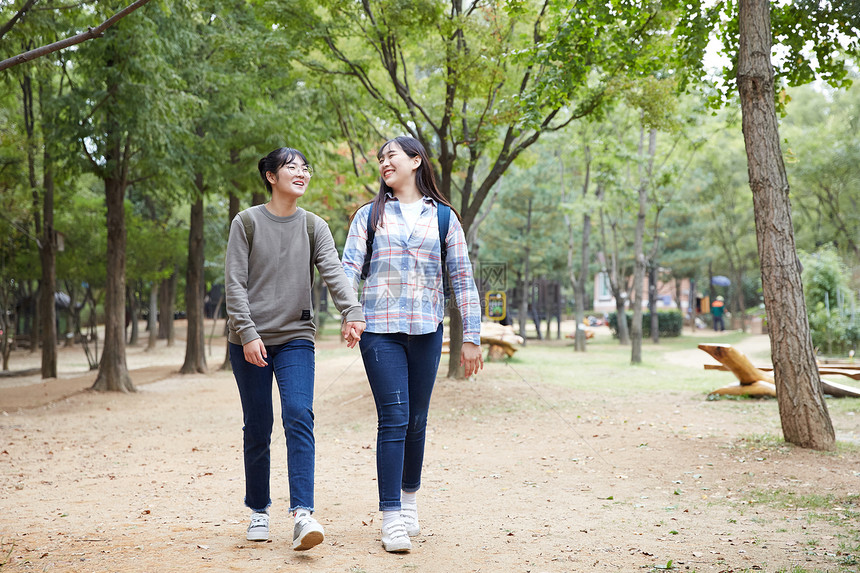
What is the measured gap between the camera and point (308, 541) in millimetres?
3287

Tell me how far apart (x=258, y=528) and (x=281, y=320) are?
100cm

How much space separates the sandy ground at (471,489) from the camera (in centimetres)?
351

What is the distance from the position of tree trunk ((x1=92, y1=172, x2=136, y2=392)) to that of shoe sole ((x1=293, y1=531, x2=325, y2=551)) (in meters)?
10.7

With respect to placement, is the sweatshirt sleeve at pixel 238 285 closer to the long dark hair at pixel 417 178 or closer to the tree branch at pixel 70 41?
the long dark hair at pixel 417 178

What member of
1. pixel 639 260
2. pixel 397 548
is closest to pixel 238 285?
pixel 397 548

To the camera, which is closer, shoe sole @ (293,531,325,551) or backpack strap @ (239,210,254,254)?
shoe sole @ (293,531,325,551)

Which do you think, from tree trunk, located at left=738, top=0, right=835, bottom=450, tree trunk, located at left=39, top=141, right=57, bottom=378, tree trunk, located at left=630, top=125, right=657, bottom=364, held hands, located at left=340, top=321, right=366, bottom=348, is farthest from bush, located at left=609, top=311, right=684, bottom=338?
held hands, located at left=340, top=321, right=366, bottom=348

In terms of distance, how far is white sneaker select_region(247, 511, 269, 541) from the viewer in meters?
3.66

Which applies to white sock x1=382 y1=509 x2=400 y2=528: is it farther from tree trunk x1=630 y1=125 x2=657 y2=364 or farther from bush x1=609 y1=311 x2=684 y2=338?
bush x1=609 y1=311 x2=684 y2=338

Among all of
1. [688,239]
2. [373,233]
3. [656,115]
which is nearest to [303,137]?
[656,115]

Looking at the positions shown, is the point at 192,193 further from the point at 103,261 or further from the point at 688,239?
the point at 688,239

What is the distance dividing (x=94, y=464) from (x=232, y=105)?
898cm

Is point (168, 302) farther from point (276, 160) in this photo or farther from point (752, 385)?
point (276, 160)

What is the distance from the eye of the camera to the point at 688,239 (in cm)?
3462
